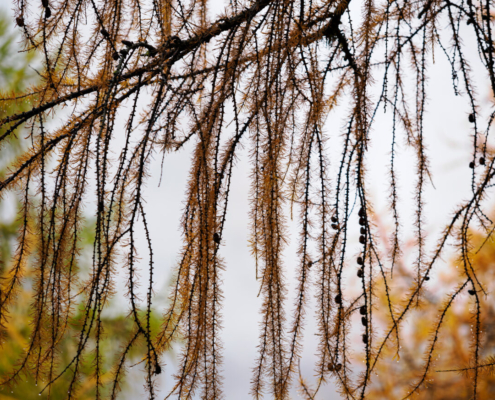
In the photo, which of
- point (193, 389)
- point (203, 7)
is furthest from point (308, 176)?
point (203, 7)

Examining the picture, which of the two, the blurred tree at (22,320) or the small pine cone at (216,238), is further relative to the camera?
the blurred tree at (22,320)

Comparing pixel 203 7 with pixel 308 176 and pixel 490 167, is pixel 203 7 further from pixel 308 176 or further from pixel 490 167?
pixel 490 167

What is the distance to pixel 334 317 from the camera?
0.65 meters

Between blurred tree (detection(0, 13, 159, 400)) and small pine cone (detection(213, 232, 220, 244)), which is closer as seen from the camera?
small pine cone (detection(213, 232, 220, 244))

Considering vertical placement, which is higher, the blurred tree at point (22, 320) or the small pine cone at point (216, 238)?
the blurred tree at point (22, 320)

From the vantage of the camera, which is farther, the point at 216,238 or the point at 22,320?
the point at 22,320

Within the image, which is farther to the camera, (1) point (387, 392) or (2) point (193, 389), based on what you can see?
(1) point (387, 392)

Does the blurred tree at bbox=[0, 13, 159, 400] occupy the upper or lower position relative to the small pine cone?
upper

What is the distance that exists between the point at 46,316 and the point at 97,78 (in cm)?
40

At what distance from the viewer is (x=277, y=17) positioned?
0.57 meters

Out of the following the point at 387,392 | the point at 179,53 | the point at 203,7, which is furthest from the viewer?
the point at 387,392

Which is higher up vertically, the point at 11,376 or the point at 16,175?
the point at 16,175

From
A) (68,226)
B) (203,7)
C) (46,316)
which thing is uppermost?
(203,7)

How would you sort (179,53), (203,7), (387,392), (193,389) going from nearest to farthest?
1. (193,389)
2. (179,53)
3. (203,7)
4. (387,392)
